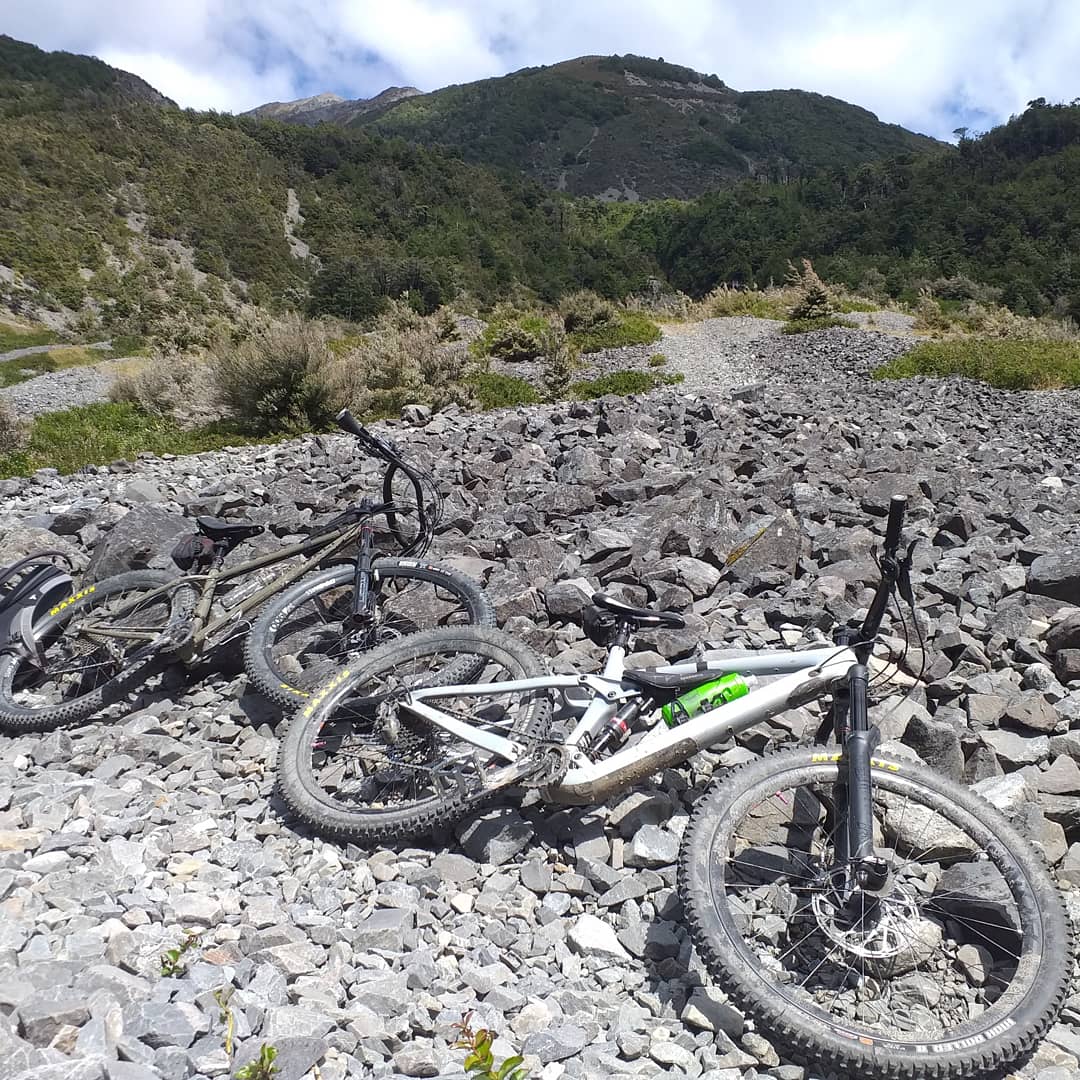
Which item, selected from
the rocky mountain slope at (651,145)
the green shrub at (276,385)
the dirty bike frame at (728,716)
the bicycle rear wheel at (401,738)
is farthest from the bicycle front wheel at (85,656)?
the rocky mountain slope at (651,145)

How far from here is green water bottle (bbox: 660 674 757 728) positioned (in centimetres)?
275

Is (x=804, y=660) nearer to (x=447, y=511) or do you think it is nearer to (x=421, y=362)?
(x=447, y=511)

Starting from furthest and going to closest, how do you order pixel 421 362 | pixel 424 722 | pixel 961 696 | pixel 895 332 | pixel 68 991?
1. pixel 895 332
2. pixel 421 362
3. pixel 961 696
4. pixel 424 722
5. pixel 68 991

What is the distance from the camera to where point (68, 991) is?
198cm

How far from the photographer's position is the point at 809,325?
22.2 meters

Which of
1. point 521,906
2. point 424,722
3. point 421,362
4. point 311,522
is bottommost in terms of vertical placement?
point 521,906

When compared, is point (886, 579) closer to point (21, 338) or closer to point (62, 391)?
point (62, 391)

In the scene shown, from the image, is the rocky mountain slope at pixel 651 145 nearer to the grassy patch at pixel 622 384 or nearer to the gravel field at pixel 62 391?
the gravel field at pixel 62 391

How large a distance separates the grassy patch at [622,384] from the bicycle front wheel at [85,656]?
1063 centimetres

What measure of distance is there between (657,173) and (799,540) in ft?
615

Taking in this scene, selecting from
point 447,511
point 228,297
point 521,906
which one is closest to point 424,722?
point 521,906

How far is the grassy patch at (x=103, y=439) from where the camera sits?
1034 cm

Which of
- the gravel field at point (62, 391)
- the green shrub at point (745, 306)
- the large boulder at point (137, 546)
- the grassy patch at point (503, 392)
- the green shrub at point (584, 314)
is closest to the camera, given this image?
the large boulder at point (137, 546)

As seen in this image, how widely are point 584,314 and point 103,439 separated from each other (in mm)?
15633
